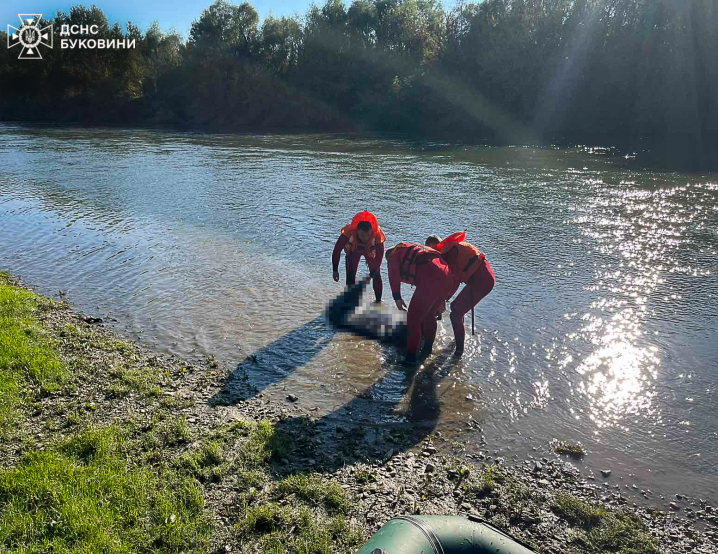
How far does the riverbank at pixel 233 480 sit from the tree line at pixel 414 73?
37.5 metres

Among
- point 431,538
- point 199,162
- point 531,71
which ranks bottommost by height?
point 431,538

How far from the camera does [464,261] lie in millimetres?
7867

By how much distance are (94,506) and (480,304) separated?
7.37 meters

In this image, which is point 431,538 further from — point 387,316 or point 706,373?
point 706,373

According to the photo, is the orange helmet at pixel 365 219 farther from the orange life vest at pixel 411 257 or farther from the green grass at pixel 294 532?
the green grass at pixel 294 532

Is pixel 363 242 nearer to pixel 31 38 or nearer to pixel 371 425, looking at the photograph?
pixel 371 425

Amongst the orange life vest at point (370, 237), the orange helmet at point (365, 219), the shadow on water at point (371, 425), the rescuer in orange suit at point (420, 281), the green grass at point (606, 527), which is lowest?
the green grass at point (606, 527)

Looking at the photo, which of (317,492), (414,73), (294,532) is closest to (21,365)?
(317,492)

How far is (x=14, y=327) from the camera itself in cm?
758

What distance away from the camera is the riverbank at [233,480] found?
428 centimetres

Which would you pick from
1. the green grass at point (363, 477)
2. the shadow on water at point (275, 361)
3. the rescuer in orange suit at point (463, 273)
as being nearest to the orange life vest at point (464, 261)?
the rescuer in orange suit at point (463, 273)

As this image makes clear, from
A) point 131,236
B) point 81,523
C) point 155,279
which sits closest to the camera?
point 81,523

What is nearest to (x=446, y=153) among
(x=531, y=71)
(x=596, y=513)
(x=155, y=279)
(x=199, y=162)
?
(x=199, y=162)

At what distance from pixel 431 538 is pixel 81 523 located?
8.84 ft
